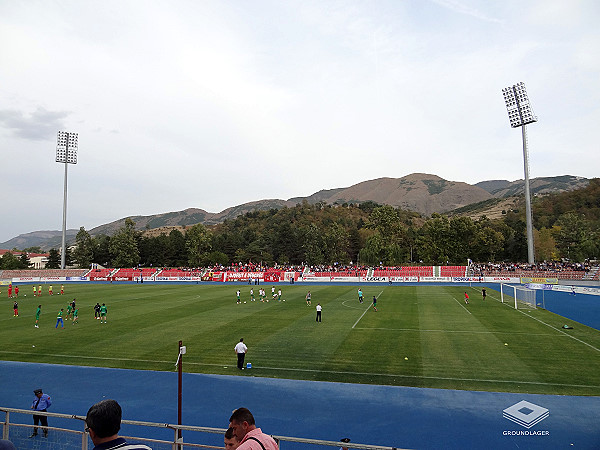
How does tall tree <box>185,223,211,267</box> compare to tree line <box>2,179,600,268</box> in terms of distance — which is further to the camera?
tall tree <box>185,223,211,267</box>

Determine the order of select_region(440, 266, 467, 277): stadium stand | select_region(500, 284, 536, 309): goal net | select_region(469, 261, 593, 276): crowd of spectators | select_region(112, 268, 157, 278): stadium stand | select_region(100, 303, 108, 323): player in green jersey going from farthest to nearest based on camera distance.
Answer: select_region(112, 268, 157, 278): stadium stand
select_region(440, 266, 467, 277): stadium stand
select_region(469, 261, 593, 276): crowd of spectators
select_region(500, 284, 536, 309): goal net
select_region(100, 303, 108, 323): player in green jersey

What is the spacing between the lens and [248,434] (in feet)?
12.6

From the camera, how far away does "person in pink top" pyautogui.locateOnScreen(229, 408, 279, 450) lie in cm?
364

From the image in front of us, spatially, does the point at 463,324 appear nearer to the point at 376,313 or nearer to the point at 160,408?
the point at 376,313

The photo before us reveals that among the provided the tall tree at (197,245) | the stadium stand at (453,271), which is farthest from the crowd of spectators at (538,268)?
the tall tree at (197,245)

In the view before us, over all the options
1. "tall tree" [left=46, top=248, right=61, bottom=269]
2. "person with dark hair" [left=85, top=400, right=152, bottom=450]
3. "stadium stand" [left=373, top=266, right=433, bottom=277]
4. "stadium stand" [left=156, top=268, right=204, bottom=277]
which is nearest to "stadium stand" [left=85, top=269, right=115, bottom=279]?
"stadium stand" [left=156, top=268, right=204, bottom=277]

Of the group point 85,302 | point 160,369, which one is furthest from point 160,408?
point 85,302

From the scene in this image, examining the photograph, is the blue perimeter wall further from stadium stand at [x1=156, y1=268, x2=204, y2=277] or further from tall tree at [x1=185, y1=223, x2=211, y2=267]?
tall tree at [x1=185, y1=223, x2=211, y2=267]

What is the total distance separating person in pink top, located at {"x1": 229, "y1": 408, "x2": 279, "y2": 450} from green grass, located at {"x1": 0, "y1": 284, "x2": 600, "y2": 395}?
10984mm

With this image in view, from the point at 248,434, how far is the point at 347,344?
16.8 meters

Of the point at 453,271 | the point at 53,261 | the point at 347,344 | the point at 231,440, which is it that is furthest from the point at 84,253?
the point at 231,440

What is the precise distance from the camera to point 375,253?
88.2 meters

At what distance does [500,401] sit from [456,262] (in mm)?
76068

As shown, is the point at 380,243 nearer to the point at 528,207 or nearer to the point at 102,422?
the point at 528,207
